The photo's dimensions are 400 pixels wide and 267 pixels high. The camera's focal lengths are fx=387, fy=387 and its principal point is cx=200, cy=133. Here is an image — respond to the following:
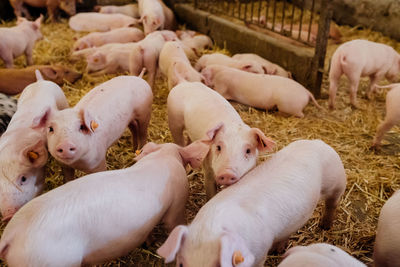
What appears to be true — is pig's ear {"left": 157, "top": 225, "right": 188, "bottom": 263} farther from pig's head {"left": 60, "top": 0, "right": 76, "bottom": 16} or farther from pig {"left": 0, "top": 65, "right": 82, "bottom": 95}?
pig's head {"left": 60, "top": 0, "right": 76, "bottom": 16}

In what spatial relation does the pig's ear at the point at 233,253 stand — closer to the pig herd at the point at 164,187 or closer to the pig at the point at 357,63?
the pig herd at the point at 164,187

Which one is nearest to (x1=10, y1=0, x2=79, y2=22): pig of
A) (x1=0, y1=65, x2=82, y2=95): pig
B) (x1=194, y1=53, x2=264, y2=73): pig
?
(x1=0, y1=65, x2=82, y2=95): pig

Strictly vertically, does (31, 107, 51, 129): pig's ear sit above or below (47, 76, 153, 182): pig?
above

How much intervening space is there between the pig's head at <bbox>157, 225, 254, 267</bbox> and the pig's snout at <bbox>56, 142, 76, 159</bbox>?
96 centimetres

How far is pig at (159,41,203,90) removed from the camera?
12.6 ft

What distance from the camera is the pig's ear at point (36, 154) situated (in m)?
2.32

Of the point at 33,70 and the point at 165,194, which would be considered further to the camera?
the point at 33,70

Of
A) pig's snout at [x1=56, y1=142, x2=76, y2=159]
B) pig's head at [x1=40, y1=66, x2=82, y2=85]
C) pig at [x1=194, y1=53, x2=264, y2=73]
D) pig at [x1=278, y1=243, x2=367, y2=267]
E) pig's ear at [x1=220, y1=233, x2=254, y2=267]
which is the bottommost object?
pig's head at [x1=40, y1=66, x2=82, y2=85]

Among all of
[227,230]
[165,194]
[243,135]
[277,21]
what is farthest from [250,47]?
[227,230]

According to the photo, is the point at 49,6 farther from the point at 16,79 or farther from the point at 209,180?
the point at 209,180

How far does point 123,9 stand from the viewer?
7.48 metres

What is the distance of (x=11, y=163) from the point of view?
2.29 m

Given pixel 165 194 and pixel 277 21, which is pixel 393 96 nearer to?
pixel 165 194

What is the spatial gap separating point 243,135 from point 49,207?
44.9 inches
